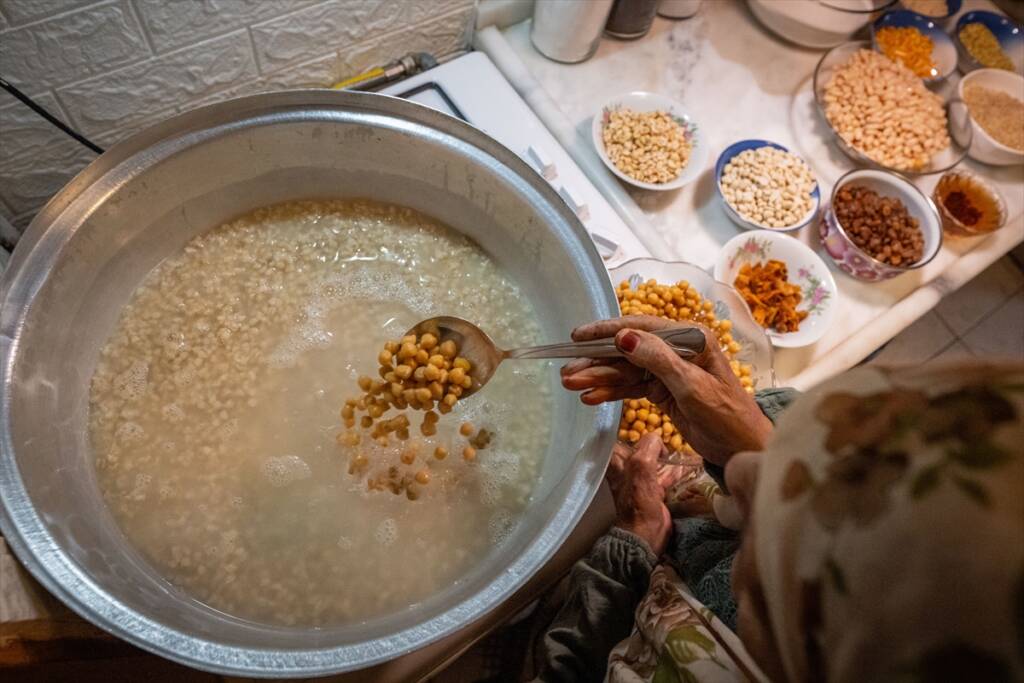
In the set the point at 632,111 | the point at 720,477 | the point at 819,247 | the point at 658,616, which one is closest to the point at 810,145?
the point at 819,247

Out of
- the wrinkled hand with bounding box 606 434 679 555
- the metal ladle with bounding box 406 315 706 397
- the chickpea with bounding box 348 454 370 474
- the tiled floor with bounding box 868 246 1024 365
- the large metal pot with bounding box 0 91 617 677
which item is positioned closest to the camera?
the large metal pot with bounding box 0 91 617 677

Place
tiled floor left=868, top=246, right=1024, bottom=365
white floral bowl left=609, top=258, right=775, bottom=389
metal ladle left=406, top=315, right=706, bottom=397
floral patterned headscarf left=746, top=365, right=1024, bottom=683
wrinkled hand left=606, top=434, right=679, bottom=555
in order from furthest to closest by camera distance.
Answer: tiled floor left=868, top=246, right=1024, bottom=365
white floral bowl left=609, top=258, right=775, bottom=389
wrinkled hand left=606, top=434, right=679, bottom=555
metal ladle left=406, top=315, right=706, bottom=397
floral patterned headscarf left=746, top=365, right=1024, bottom=683

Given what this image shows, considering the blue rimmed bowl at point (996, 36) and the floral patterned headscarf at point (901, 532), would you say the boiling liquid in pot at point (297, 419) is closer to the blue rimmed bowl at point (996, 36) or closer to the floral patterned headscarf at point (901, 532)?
the floral patterned headscarf at point (901, 532)

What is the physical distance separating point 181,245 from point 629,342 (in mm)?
866

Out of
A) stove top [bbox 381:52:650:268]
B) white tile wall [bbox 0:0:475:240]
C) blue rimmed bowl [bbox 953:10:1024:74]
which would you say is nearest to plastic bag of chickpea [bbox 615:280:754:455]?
stove top [bbox 381:52:650:268]

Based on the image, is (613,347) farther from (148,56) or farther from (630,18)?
(630,18)

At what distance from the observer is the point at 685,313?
1371 millimetres

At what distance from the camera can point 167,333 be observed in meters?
1.16

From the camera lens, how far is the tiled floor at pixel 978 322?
2.68 metres

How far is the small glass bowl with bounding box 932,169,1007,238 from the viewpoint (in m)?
1.73

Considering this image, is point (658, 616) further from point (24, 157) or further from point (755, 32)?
point (755, 32)

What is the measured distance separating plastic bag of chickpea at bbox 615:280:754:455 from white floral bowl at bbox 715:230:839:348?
0.17m

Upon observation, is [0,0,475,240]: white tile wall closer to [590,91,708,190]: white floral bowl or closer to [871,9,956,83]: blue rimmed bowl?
[590,91,708,190]: white floral bowl

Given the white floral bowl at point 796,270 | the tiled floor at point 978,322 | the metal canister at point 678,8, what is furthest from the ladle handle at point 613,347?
the tiled floor at point 978,322
